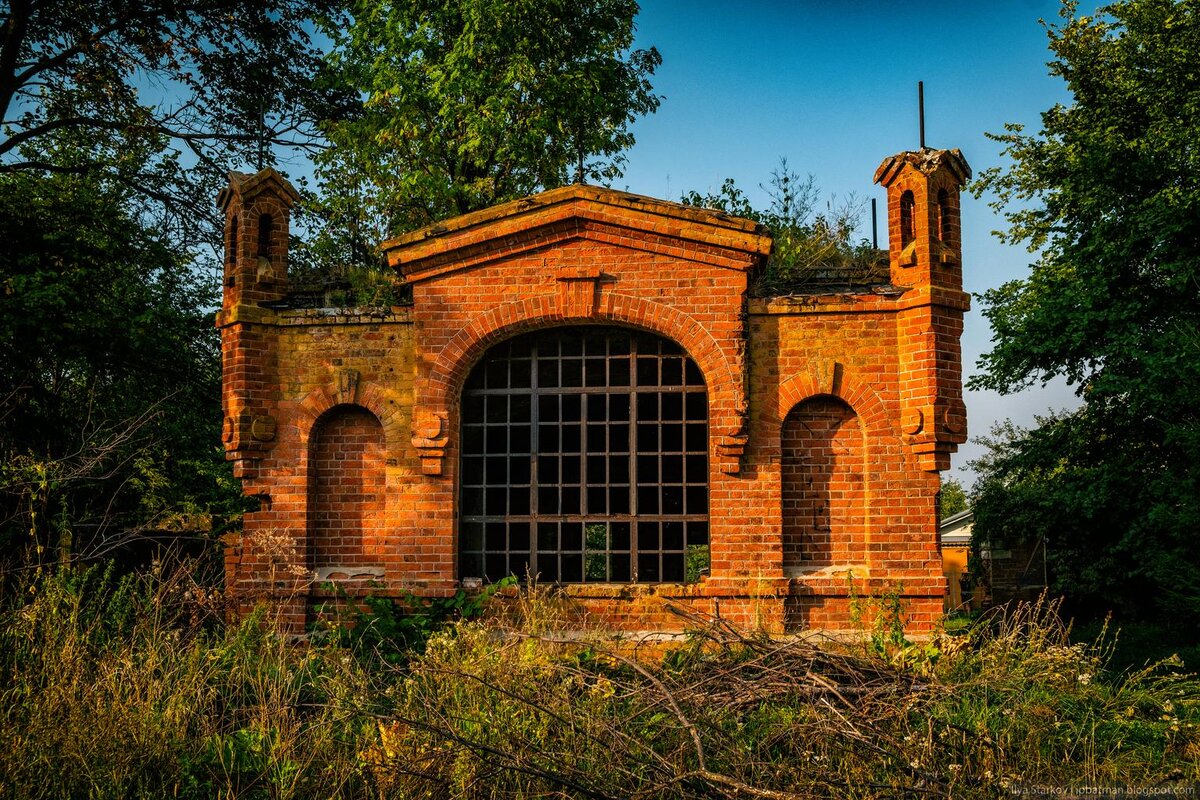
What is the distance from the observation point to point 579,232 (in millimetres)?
11102

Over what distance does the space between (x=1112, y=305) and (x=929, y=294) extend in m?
11.1

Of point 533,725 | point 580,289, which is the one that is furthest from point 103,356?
point 533,725

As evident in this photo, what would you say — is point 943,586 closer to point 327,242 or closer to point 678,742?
point 678,742

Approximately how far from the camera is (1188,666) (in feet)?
54.0

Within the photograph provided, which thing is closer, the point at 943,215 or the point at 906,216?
the point at 943,215

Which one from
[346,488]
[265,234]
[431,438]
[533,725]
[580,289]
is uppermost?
[265,234]

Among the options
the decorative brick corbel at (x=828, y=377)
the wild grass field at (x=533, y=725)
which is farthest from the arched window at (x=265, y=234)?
the decorative brick corbel at (x=828, y=377)

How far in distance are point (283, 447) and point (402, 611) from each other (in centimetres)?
225

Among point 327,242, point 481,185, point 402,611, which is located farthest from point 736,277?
point 327,242

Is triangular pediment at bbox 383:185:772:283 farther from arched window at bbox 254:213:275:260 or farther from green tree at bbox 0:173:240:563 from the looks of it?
green tree at bbox 0:173:240:563

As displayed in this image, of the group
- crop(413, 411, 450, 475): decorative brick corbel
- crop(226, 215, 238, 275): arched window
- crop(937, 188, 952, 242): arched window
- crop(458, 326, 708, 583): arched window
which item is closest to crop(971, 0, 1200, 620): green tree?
Answer: crop(937, 188, 952, 242): arched window

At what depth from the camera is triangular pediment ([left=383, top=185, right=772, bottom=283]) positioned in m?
10.9

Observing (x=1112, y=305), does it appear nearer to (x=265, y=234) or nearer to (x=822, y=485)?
(x=822, y=485)

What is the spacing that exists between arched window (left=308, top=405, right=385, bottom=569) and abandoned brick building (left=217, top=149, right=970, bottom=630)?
2cm
